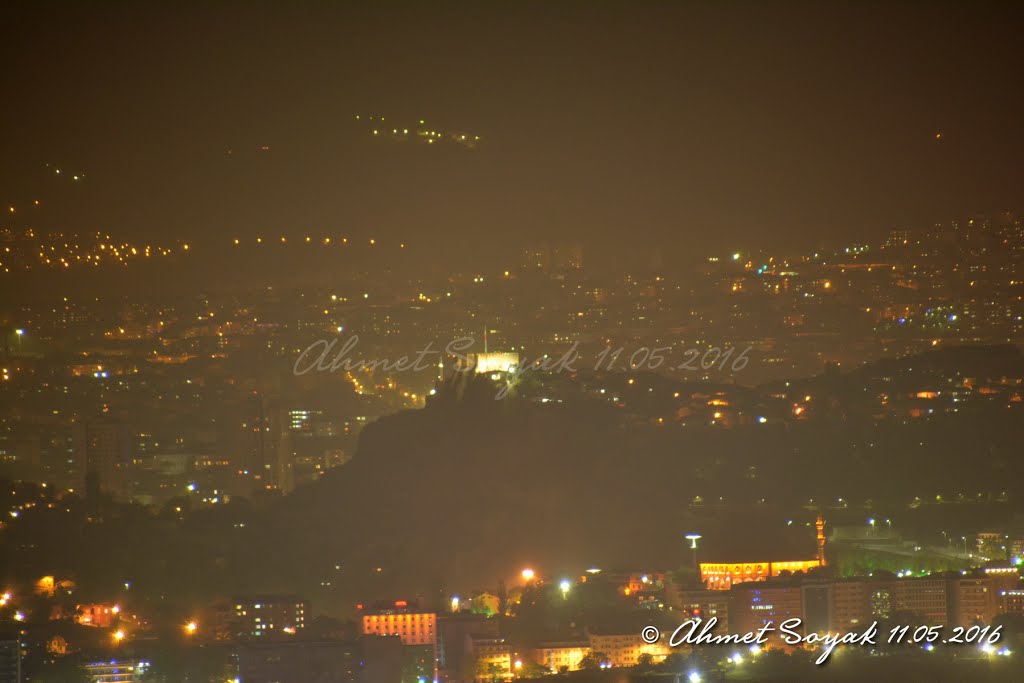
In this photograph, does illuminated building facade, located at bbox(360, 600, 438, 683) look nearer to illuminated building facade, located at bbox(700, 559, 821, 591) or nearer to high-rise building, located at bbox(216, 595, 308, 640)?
high-rise building, located at bbox(216, 595, 308, 640)

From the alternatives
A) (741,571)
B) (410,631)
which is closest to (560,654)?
(410,631)

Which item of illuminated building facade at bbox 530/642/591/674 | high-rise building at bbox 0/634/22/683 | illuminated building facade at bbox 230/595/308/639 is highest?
illuminated building facade at bbox 230/595/308/639

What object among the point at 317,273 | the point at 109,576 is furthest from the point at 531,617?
the point at 317,273

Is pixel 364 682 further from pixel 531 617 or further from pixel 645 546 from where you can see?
pixel 645 546

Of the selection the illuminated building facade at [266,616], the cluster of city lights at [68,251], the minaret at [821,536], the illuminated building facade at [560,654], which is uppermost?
the cluster of city lights at [68,251]

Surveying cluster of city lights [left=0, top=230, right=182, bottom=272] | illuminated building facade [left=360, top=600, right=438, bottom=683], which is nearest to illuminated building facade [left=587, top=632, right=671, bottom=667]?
illuminated building facade [left=360, top=600, right=438, bottom=683]

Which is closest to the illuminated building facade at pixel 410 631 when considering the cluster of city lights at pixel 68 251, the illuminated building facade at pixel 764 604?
the illuminated building facade at pixel 764 604

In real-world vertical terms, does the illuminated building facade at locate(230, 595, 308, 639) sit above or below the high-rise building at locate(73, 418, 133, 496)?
below

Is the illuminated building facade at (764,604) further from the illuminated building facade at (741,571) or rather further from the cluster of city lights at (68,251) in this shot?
the cluster of city lights at (68,251)

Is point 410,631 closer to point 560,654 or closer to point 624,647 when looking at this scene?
point 560,654
